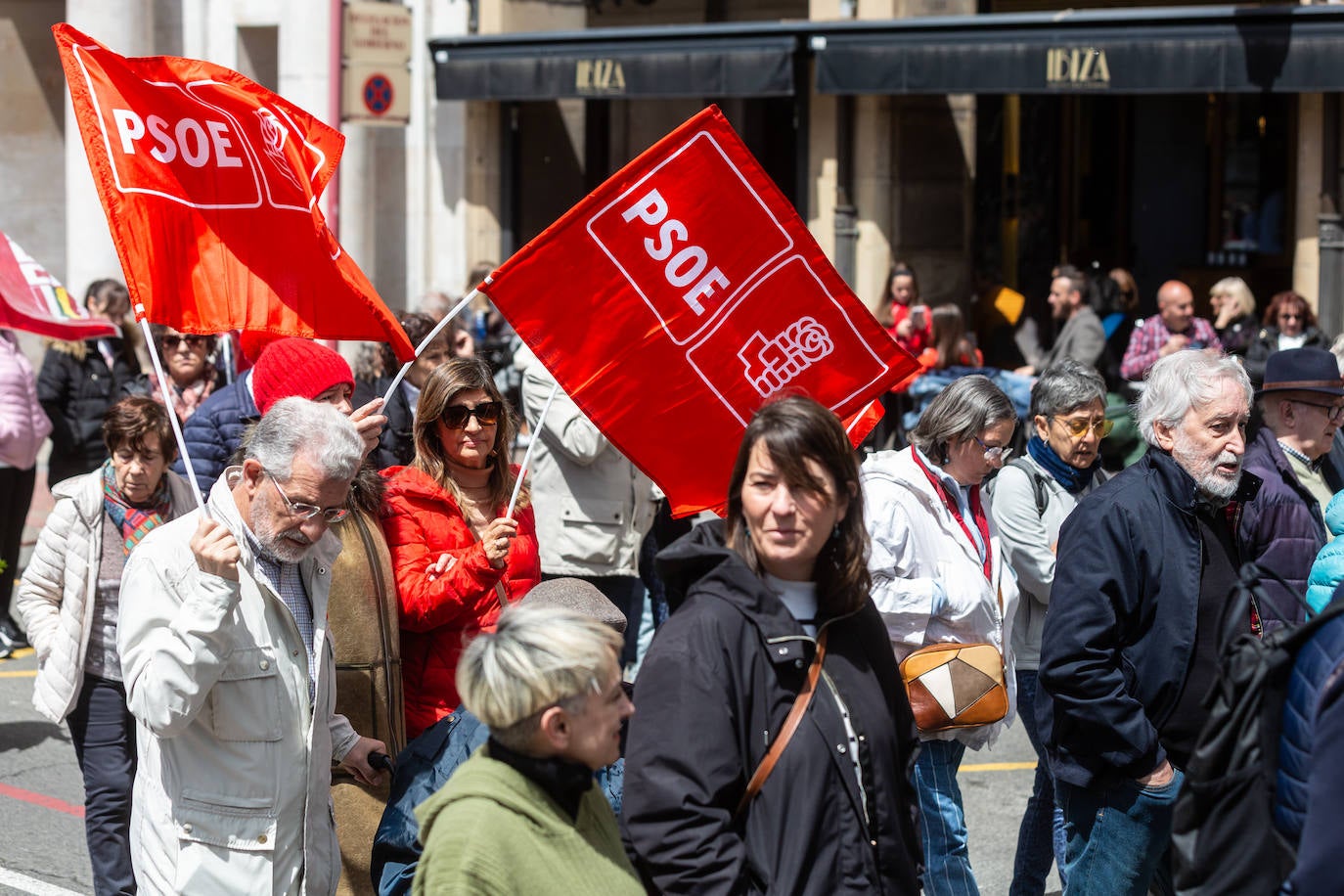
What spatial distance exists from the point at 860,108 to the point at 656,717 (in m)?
12.2

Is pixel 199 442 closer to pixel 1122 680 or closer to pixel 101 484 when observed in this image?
pixel 101 484

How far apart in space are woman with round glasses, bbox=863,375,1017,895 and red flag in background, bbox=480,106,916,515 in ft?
1.19

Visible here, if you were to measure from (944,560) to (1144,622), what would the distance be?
0.75 meters

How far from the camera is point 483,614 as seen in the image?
4918 millimetres

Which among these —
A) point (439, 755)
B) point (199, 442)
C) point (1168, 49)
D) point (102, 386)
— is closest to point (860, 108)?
point (1168, 49)

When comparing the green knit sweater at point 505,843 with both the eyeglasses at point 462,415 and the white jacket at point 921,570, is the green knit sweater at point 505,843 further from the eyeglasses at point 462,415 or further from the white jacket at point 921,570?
the eyeglasses at point 462,415

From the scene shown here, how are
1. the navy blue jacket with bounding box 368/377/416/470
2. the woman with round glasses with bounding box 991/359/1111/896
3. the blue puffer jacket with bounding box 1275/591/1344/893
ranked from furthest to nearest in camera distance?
the navy blue jacket with bounding box 368/377/416/470, the woman with round glasses with bounding box 991/359/1111/896, the blue puffer jacket with bounding box 1275/591/1344/893

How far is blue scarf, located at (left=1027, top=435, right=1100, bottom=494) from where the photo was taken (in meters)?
5.91

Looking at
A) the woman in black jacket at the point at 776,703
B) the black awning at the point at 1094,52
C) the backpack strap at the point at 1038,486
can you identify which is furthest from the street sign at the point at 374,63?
the woman in black jacket at the point at 776,703

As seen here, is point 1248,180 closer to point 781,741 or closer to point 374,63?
point 374,63

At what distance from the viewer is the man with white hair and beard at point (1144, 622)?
432 centimetres

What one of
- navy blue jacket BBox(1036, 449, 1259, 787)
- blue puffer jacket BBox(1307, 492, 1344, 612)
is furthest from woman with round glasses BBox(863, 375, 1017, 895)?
blue puffer jacket BBox(1307, 492, 1344, 612)

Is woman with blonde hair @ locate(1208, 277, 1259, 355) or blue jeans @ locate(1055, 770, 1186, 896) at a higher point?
woman with blonde hair @ locate(1208, 277, 1259, 355)

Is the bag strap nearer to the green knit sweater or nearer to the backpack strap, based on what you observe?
the green knit sweater
